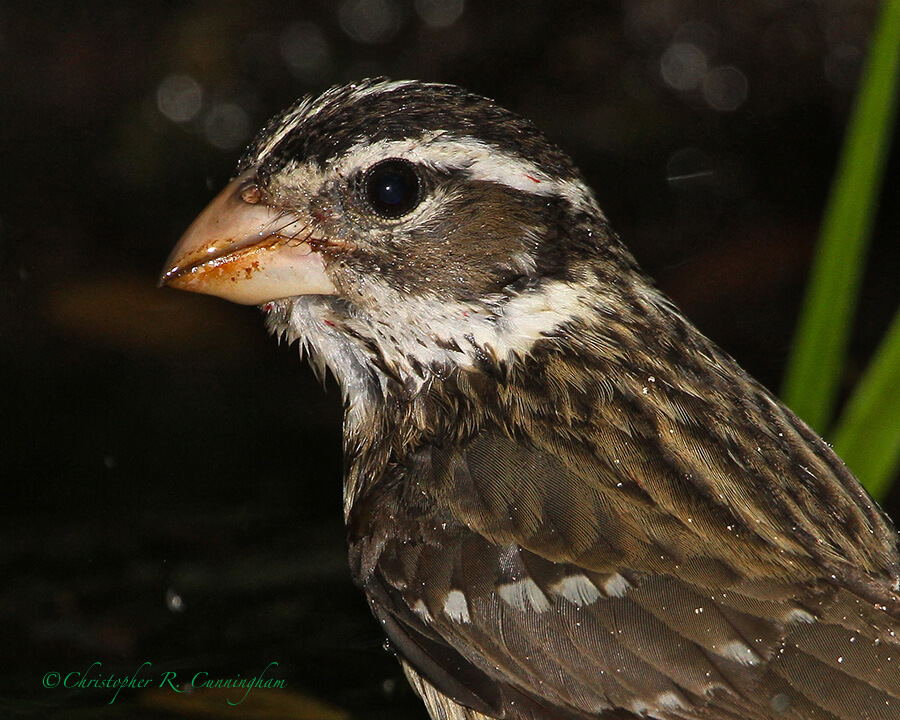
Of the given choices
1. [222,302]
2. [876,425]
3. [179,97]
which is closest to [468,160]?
[876,425]

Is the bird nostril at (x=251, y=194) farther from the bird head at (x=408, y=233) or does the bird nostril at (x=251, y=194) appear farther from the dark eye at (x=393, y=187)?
the dark eye at (x=393, y=187)

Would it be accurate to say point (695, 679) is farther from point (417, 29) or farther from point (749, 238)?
point (417, 29)

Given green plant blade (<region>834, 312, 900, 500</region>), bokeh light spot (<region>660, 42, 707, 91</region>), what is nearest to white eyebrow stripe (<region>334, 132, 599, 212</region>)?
green plant blade (<region>834, 312, 900, 500</region>)

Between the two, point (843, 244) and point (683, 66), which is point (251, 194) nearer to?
point (843, 244)

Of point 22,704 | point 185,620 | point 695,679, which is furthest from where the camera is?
point 185,620

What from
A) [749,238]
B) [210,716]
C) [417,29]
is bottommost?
[210,716]

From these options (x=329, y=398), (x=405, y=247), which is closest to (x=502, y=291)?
(x=405, y=247)

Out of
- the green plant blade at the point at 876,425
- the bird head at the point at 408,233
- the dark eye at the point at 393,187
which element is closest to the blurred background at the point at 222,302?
the bird head at the point at 408,233
